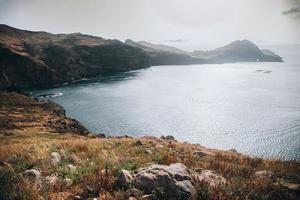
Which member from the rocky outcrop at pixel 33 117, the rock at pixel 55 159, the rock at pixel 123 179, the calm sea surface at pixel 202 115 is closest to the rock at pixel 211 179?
the rock at pixel 123 179

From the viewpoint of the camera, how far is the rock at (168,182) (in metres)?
10.3

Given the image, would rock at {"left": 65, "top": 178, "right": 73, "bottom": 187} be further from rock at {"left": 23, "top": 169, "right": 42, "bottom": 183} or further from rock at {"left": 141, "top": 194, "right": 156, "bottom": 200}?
rock at {"left": 141, "top": 194, "right": 156, "bottom": 200}

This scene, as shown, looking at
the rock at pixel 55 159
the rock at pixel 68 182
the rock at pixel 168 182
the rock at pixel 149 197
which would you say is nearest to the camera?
the rock at pixel 149 197

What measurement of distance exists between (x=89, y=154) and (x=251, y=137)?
256 feet

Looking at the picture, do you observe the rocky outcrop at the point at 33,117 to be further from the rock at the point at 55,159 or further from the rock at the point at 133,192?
the rock at the point at 133,192

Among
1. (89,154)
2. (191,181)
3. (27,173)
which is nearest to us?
(191,181)

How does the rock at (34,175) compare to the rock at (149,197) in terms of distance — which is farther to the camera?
the rock at (34,175)

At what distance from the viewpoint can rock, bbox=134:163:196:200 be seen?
10.3 metres

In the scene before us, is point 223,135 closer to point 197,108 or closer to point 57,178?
point 197,108

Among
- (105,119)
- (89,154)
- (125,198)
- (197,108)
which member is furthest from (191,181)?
(197,108)

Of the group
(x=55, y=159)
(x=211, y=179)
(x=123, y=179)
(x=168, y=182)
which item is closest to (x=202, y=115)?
(x=55, y=159)

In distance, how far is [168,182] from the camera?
10.6 metres

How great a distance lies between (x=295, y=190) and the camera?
1170 cm

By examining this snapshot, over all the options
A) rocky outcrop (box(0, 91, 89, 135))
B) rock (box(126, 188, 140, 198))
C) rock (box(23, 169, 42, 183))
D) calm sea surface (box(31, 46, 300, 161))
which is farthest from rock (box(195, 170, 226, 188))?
calm sea surface (box(31, 46, 300, 161))
